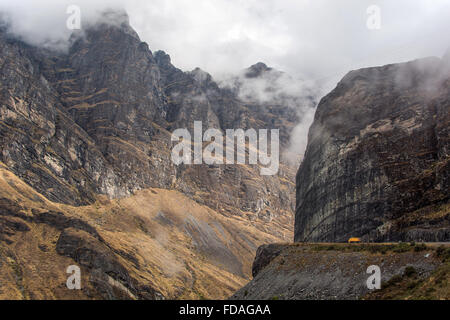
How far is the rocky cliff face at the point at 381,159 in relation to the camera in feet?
184

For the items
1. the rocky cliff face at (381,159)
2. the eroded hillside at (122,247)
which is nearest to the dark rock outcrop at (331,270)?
the rocky cliff face at (381,159)

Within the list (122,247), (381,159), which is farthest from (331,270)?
(122,247)

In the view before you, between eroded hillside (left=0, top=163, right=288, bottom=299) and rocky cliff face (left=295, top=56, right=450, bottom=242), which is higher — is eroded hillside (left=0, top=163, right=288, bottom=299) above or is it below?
below

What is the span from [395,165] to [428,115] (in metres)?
9.68

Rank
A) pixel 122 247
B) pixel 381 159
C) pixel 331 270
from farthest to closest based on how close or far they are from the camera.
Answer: pixel 122 247
pixel 381 159
pixel 331 270

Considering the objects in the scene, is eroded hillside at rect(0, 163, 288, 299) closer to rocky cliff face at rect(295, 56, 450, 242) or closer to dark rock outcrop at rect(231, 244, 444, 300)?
rocky cliff face at rect(295, 56, 450, 242)

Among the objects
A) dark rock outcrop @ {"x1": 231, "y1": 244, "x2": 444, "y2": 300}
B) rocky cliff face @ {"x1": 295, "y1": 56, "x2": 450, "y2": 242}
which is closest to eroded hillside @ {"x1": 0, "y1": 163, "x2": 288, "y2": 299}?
rocky cliff face @ {"x1": 295, "y1": 56, "x2": 450, "y2": 242}

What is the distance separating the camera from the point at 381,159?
213 feet

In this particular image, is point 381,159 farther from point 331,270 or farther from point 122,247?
point 122,247

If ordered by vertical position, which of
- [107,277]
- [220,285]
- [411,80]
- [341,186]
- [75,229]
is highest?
[411,80]

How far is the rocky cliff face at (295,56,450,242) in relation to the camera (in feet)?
184

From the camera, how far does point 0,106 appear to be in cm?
14700
